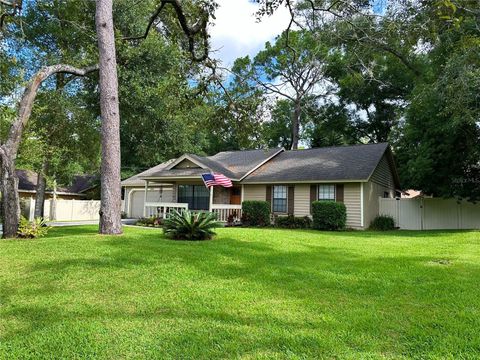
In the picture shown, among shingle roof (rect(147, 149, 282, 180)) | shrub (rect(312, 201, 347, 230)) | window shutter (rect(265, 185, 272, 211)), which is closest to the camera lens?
shrub (rect(312, 201, 347, 230))

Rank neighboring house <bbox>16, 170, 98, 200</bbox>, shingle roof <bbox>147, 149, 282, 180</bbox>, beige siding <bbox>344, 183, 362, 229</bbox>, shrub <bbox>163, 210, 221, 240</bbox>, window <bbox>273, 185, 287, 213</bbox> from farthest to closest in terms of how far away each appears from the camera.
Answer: neighboring house <bbox>16, 170, 98, 200</bbox> < shingle roof <bbox>147, 149, 282, 180</bbox> < window <bbox>273, 185, 287, 213</bbox> < beige siding <bbox>344, 183, 362, 229</bbox> < shrub <bbox>163, 210, 221, 240</bbox>

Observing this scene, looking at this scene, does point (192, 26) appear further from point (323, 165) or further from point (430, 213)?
point (430, 213)

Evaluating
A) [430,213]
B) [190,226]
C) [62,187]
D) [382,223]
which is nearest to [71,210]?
[62,187]

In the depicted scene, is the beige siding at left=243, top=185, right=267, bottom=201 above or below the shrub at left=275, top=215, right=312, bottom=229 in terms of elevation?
above

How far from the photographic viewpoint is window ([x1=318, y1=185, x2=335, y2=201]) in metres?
17.4

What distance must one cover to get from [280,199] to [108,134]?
11229mm

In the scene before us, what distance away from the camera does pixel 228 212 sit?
1883 cm

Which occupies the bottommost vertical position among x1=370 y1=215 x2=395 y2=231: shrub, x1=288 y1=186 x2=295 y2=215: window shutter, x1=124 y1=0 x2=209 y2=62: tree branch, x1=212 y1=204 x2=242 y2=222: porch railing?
x1=370 y1=215 x2=395 y2=231: shrub

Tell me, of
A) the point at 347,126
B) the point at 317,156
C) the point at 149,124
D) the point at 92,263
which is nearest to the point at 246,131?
the point at 92,263

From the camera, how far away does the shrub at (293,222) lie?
16875 mm

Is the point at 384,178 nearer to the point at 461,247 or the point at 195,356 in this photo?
the point at 461,247

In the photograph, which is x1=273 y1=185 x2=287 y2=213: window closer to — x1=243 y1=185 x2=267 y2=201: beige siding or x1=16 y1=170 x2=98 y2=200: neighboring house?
x1=243 y1=185 x2=267 y2=201: beige siding

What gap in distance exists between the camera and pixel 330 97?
3497cm

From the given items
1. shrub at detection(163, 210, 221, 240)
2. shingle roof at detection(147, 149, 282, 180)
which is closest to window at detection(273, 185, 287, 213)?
shingle roof at detection(147, 149, 282, 180)
